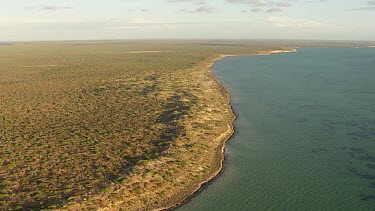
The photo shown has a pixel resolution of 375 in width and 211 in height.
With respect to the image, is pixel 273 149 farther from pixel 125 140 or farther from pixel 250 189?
pixel 125 140

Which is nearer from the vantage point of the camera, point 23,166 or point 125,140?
point 23,166

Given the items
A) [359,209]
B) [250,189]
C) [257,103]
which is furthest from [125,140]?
[257,103]

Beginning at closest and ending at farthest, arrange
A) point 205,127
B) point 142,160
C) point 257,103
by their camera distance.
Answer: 1. point 142,160
2. point 205,127
3. point 257,103

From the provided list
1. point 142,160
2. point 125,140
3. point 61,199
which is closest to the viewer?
point 61,199

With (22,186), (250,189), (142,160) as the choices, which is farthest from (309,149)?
(22,186)

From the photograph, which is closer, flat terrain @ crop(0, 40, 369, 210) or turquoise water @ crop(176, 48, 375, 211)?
flat terrain @ crop(0, 40, 369, 210)

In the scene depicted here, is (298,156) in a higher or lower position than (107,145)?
lower

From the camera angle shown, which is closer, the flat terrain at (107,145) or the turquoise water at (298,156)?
the flat terrain at (107,145)
